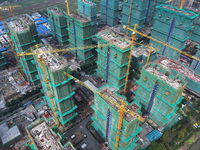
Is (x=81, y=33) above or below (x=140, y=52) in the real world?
above


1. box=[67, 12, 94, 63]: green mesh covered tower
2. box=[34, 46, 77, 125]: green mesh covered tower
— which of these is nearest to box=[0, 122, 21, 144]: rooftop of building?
box=[34, 46, 77, 125]: green mesh covered tower

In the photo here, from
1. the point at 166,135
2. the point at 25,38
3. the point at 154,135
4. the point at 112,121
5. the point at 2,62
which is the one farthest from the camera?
the point at 2,62

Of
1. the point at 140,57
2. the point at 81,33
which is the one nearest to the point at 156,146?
the point at 140,57

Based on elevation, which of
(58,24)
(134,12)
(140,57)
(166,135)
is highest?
(134,12)

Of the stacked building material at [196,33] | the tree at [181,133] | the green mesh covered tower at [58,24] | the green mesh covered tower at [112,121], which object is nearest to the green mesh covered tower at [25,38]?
the green mesh covered tower at [58,24]

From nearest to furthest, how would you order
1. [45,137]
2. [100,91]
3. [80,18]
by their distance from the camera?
[45,137] < [100,91] < [80,18]

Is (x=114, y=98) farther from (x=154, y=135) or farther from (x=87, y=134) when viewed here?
(x=154, y=135)

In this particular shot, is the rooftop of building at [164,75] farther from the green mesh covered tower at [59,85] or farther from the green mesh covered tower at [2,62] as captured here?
the green mesh covered tower at [2,62]
